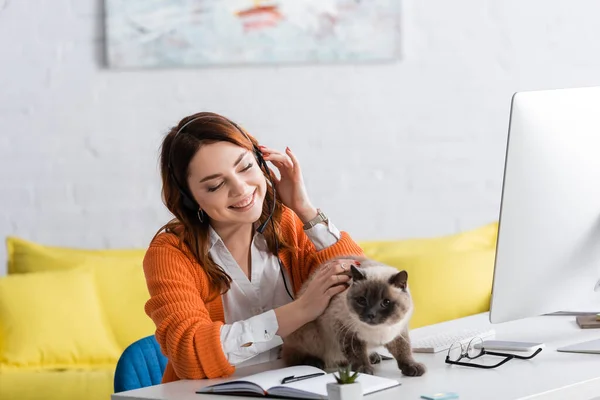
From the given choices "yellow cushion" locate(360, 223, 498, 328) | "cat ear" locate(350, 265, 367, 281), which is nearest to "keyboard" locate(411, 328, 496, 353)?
"cat ear" locate(350, 265, 367, 281)

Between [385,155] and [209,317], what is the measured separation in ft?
6.34

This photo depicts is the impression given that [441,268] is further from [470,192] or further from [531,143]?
[531,143]

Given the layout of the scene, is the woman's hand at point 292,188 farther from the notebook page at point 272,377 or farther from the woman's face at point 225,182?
the notebook page at point 272,377

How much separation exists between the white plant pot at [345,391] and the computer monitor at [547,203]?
358mm

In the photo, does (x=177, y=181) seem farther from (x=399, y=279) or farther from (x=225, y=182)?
(x=399, y=279)

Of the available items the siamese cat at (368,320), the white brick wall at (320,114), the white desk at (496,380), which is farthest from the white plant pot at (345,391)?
the white brick wall at (320,114)

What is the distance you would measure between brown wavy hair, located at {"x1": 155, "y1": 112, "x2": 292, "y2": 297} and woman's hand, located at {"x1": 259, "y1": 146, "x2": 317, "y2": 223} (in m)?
0.05

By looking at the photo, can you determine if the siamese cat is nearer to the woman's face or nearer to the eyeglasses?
the eyeglasses

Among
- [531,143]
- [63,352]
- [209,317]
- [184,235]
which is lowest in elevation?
[63,352]

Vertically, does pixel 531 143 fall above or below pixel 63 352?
above

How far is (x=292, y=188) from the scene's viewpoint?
6.22 feet

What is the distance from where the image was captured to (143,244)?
11.4 ft

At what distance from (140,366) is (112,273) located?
1226mm

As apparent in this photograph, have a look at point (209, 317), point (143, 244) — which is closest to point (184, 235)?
point (209, 317)
